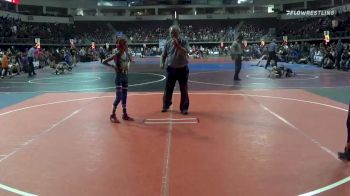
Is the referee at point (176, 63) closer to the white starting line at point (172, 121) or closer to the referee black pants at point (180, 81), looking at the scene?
the referee black pants at point (180, 81)

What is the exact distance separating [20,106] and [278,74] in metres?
11.4

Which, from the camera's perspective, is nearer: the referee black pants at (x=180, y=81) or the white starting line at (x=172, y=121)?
the white starting line at (x=172, y=121)

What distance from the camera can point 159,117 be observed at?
8930 mm

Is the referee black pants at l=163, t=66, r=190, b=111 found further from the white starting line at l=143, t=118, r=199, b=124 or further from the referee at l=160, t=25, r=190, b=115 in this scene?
the white starting line at l=143, t=118, r=199, b=124

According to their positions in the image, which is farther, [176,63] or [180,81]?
[180,81]

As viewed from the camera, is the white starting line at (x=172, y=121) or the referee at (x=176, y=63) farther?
the referee at (x=176, y=63)

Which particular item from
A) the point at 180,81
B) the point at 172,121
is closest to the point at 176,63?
the point at 180,81

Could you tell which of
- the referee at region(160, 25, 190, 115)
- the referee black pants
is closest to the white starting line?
the referee at region(160, 25, 190, 115)

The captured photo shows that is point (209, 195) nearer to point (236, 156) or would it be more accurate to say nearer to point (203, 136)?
point (236, 156)

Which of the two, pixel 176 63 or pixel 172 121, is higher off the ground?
pixel 176 63

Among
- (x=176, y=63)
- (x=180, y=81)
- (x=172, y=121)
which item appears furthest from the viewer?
(x=180, y=81)

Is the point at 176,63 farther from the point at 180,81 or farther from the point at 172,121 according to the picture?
the point at 172,121

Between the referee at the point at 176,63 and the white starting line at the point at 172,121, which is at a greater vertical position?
the referee at the point at 176,63

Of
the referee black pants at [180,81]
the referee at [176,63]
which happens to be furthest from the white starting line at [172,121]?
the referee black pants at [180,81]
